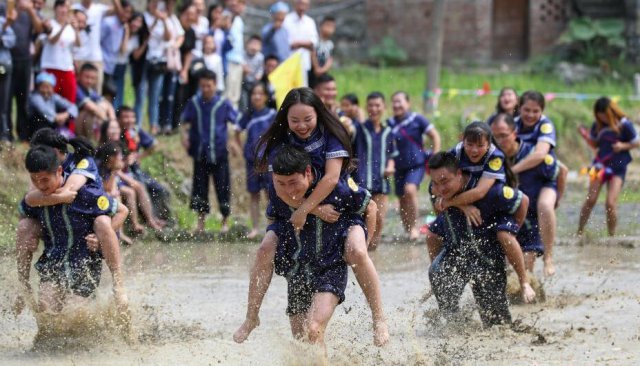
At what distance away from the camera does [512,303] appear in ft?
31.4

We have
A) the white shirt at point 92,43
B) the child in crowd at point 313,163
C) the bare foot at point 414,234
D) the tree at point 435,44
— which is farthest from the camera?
the tree at point 435,44

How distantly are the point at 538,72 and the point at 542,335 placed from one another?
45.3 ft

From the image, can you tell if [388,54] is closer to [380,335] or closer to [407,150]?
[407,150]

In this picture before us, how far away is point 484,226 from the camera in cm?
865

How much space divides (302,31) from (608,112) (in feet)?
13.6

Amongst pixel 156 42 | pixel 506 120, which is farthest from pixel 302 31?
pixel 506 120

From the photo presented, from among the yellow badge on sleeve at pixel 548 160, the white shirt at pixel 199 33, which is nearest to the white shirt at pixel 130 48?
the white shirt at pixel 199 33

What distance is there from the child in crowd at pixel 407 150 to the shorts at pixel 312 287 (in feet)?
19.2

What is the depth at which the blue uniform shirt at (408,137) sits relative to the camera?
13219mm

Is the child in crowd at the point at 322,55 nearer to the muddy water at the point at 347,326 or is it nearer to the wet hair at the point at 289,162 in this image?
the muddy water at the point at 347,326

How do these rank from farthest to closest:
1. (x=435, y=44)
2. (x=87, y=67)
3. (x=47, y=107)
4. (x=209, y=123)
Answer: (x=435, y=44), (x=87, y=67), (x=209, y=123), (x=47, y=107)

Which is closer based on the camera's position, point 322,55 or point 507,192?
point 507,192

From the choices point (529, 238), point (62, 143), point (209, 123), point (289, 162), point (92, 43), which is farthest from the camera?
point (92, 43)

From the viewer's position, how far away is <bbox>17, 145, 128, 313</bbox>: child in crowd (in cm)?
830
